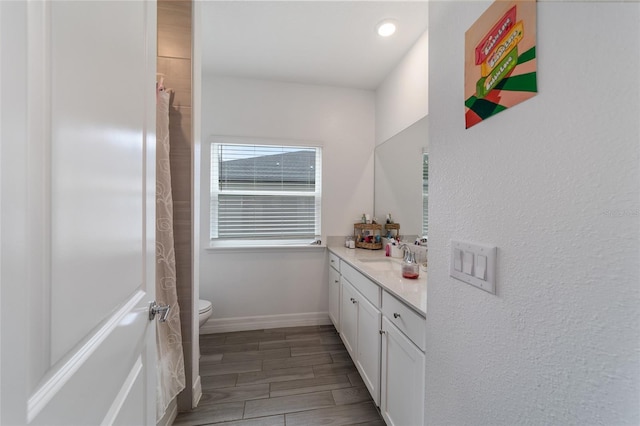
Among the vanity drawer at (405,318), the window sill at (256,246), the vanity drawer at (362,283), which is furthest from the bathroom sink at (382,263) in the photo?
the window sill at (256,246)

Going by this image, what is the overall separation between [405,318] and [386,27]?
193 cm

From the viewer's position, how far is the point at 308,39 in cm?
190

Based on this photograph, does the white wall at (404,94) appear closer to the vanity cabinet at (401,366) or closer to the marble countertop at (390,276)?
the marble countertop at (390,276)

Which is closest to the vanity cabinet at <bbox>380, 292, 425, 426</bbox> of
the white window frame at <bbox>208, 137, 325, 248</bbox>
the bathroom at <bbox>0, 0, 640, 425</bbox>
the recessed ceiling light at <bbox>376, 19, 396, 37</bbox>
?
the bathroom at <bbox>0, 0, 640, 425</bbox>

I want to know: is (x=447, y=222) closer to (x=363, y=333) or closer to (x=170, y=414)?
(x=363, y=333)

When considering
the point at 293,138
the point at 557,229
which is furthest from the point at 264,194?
the point at 557,229

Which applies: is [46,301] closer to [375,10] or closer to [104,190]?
[104,190]

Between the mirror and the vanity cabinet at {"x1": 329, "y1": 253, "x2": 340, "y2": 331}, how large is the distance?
68 centimetres

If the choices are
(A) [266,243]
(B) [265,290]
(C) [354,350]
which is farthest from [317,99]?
(C) [354,350]

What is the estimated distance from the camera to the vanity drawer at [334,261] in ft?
7.43

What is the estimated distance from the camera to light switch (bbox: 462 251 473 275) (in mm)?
668

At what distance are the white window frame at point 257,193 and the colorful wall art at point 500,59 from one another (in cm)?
201

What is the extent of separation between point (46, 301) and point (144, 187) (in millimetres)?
449

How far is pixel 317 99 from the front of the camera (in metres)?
2.58
